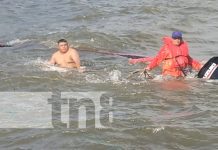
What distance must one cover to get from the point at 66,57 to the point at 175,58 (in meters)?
2.54

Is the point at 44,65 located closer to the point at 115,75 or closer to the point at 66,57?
the point at 66,57

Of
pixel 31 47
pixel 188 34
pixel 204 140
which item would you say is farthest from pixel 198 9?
pixel 204 140

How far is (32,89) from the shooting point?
9844 millimetres

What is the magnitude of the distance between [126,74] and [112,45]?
3085 mm

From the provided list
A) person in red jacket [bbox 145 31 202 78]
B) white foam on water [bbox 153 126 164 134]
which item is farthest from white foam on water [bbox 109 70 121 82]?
white foam on water [bbox 153 126 164 134]

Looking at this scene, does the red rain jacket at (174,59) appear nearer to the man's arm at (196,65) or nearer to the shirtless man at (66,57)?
the man's arm at (196,65)

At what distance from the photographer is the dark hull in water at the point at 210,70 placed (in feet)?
33.2

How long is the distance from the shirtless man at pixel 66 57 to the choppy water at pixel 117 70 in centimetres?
30

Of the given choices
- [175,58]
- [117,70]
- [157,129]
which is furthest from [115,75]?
[157,129]

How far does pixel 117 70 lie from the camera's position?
11.4 meters

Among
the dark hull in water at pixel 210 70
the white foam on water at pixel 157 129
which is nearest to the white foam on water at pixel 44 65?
the dark hull in water at pixel 210 70

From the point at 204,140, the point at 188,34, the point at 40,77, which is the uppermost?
the point at 188,34

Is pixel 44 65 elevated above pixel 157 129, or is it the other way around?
pixel 44 65

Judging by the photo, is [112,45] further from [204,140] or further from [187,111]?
[204,140]
